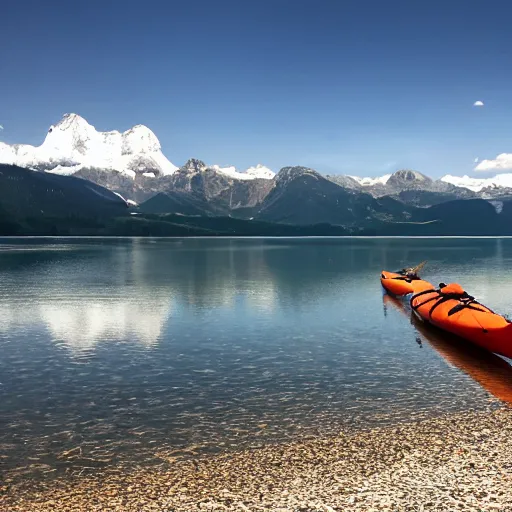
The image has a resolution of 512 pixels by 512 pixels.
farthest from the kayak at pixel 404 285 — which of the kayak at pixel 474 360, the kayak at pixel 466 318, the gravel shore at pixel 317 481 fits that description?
the gravel shore at pixel 317 481

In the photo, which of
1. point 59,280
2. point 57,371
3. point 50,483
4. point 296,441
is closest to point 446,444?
point 296,441

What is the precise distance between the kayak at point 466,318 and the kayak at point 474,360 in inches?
27.0

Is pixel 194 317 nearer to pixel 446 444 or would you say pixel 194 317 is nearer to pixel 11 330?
pixel 11 330

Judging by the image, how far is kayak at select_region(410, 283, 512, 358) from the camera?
34.1 metres

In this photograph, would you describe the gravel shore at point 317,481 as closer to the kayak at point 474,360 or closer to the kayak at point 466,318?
the kayak at point 474,360

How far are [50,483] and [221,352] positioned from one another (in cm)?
1928

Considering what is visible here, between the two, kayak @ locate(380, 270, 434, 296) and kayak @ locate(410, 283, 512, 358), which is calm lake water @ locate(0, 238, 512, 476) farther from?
kayak @ locate(380, 270, 434, 296)

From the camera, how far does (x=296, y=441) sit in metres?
19.9

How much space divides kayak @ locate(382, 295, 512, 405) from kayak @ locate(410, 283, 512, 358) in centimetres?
69

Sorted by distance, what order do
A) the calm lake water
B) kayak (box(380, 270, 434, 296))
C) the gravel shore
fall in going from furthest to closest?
1. kayak (box(380, 270, 434, 296))
2. the calm lake water
3. the gravel shore

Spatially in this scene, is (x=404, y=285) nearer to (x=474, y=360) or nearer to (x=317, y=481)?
(x=474, y=360)

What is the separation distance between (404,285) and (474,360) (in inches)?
1452

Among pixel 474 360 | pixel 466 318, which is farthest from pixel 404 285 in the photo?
pixel 474 360

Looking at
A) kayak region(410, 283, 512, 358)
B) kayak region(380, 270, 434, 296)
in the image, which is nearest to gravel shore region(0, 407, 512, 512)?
kayak region(410, 283, 512, 358)
